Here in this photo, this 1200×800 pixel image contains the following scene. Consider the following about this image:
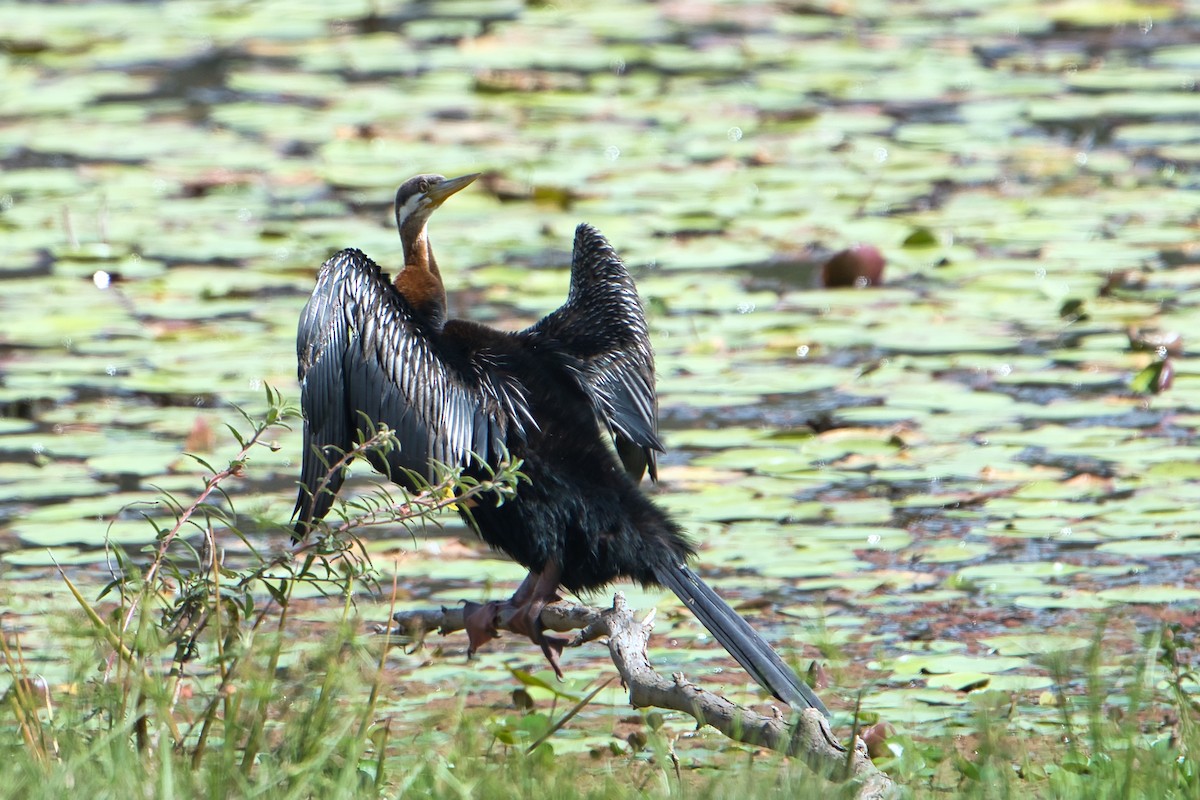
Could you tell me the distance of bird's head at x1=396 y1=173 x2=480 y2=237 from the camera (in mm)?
4688

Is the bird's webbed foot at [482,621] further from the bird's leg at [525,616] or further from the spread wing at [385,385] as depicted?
the spread wing at [385,385]

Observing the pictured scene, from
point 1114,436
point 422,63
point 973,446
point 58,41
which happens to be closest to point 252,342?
point 973,446

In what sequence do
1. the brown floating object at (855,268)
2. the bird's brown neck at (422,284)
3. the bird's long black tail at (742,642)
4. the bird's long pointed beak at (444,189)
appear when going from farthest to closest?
the brown floating object at (855,268), the bird's long pointed beak at (444,189), the bird's brown neck at (422,284), the bird's long black tail at (742,642)

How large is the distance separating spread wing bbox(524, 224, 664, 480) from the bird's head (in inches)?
14.5

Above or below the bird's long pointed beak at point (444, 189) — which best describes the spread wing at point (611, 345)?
below

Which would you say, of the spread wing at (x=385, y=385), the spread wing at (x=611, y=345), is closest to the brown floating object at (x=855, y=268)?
the spread wing at (x=611, y=345)

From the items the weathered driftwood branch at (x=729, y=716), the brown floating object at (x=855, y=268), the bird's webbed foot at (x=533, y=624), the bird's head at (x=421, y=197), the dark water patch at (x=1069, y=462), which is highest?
the bird's head at (x=421, y=197)

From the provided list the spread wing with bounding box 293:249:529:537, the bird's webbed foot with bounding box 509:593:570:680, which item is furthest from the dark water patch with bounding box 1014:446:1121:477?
the bird's webbed foot with bounding box 509:593:570:680

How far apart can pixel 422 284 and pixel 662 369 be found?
1.68 m

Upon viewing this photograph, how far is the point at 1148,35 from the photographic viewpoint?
10141 millimetres

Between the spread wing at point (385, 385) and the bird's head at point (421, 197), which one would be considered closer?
the spread wing at point (385, 385)

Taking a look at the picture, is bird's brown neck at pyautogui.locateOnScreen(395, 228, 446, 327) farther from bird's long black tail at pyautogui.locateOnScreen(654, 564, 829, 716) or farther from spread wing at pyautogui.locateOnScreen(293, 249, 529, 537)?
bird's long black tail at pyautogui.locateOnScreen(654, 564, 829, 716)

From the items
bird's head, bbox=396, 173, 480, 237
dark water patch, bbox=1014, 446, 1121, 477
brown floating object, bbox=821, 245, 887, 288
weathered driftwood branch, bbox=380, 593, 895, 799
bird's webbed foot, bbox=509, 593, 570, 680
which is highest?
bird's head, bbox=396, 173, 480, 237

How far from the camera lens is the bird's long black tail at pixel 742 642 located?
11.5 ft
